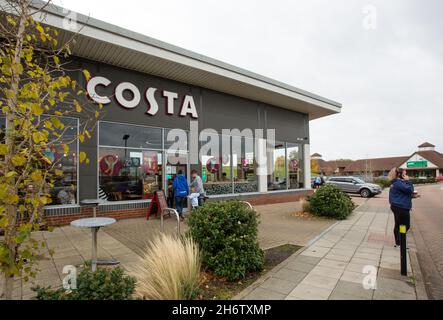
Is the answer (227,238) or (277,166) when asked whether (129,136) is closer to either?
(227,238)

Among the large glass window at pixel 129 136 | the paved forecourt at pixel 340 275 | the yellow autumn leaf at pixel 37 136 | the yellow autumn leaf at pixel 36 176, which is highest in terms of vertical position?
the large glass window at pixel 129 136

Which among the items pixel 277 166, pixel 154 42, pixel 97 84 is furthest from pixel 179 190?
pixel 277 166

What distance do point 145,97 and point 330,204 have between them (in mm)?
8051

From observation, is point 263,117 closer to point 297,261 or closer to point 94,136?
point 94,136

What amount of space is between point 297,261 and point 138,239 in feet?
12.6

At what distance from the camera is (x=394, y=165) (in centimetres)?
6209

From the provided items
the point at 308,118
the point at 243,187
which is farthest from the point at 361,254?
the point at 308,118

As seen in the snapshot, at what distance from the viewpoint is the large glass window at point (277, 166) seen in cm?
1450

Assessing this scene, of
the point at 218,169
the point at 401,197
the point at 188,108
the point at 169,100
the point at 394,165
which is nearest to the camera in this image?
the point at 401,197

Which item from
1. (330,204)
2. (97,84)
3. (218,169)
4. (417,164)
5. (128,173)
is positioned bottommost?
(330,204)

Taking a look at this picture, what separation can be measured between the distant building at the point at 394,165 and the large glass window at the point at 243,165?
43.1 m

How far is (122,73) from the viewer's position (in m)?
9.31

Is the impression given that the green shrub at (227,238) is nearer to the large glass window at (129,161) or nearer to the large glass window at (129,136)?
the large glass window at (129,161)

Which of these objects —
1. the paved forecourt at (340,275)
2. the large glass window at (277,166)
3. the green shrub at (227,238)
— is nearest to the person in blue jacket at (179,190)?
the green shrub at (227,238)
